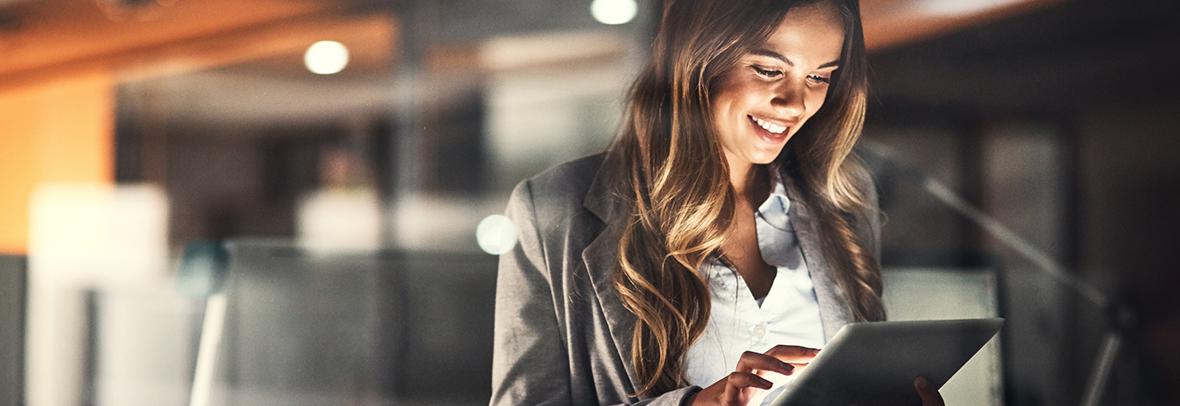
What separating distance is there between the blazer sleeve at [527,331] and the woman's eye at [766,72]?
1.15ft

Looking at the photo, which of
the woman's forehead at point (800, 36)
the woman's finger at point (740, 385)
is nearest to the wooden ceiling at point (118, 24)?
the woman's forehead at point (800, 36)

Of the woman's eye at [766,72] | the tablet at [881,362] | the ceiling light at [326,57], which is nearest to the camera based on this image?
the tablet at [881,362]

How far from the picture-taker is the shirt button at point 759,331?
1.33 meters

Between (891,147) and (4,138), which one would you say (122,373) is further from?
(891,147)

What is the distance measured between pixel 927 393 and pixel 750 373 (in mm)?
234

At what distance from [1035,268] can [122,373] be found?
1.41 m

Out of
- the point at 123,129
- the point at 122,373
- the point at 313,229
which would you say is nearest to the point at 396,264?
the point at 313,229

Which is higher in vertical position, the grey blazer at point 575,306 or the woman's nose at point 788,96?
the woman's nose at point 788,96

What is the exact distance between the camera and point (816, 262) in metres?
1.37

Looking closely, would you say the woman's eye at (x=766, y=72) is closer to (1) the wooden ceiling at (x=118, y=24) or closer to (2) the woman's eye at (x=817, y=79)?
(2) the woman's eye at (x=817, y=79)

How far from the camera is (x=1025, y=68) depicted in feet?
4.87

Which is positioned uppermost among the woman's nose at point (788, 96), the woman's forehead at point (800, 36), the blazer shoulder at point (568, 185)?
the woman's forehead at point (800, 36)

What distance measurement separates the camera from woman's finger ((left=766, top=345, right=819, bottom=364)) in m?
1.31

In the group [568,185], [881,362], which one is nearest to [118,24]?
Result: [568,185]
